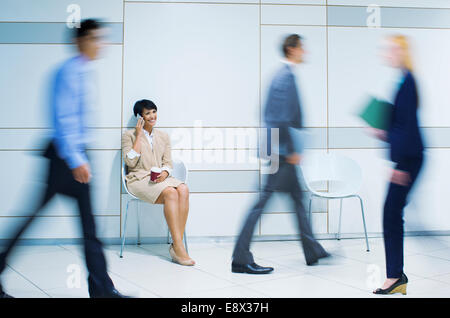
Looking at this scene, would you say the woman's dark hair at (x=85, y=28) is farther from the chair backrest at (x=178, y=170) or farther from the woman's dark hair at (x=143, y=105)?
the chair backrest at (x=178, y=170)

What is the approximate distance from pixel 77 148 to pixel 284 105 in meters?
1.50

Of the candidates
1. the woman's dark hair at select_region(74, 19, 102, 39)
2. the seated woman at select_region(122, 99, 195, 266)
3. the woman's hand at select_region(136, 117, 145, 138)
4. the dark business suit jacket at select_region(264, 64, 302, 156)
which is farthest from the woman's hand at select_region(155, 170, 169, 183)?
the woman's dark hair at select_region(74, 19, 102, 39)

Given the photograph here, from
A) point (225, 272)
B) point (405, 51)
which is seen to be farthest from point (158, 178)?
point (405, 51)

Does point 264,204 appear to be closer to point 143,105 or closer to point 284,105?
point 284,105

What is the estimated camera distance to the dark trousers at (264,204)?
10.6 ft

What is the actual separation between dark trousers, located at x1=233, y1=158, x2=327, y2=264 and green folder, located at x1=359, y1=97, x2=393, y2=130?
2.38 feet

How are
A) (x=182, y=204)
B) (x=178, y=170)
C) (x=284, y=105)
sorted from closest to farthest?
1. (x=284, y=105)
2. (x=182, y=204)
3. (x=178, y=170)

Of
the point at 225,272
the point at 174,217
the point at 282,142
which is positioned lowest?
the point at 225,272

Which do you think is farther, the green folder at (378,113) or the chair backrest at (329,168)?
the chair backrest at (329,168)

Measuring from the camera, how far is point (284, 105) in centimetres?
319

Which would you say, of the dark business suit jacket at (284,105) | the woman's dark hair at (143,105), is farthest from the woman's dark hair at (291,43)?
the woman's dark hair at (143,105)

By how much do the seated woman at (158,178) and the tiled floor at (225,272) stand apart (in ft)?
0.94

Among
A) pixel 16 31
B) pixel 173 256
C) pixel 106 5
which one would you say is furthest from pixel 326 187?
pixel 16 31
